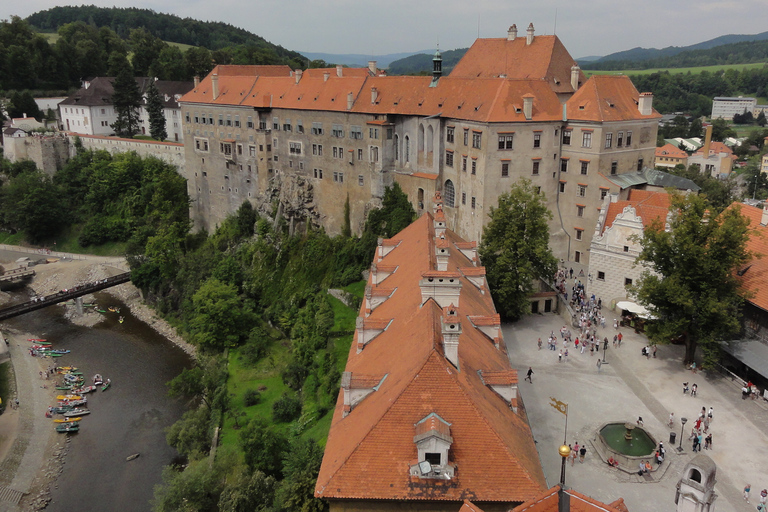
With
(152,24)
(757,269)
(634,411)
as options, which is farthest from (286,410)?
(152,24)

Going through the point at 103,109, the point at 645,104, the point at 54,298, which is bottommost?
the point at 54,298

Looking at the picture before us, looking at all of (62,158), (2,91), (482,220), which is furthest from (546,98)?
(2,91)

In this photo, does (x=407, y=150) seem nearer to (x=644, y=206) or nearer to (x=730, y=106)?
(x=644, y=206)

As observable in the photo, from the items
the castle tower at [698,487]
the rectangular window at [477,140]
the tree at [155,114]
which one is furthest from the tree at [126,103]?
the castle tower at [698,487]

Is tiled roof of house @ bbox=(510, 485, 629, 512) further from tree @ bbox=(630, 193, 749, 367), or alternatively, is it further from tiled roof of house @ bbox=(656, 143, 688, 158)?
tiled roof of house @ bbox=(656, 143, 688, 158)

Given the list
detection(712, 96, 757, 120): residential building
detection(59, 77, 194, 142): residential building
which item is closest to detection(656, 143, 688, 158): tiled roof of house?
detection(712, 96, 757, 120): residential building

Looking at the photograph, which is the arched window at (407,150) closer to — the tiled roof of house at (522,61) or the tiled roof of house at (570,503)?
the tiled roof of house at (522,61)
